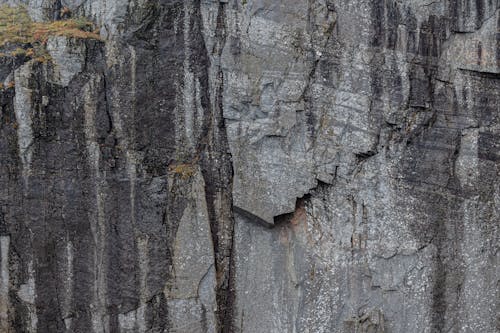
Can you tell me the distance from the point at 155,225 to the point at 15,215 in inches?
111

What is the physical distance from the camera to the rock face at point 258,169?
1091 cm

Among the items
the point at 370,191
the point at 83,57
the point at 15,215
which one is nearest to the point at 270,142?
the point at 370,191

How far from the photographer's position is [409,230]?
11.2 metres

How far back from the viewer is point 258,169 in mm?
11117

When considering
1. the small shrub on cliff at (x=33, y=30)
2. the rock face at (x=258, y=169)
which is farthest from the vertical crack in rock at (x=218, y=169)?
the small shrub on cliff at (x=33, y=30)

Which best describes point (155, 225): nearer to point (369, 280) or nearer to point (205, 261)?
point (205, 261)

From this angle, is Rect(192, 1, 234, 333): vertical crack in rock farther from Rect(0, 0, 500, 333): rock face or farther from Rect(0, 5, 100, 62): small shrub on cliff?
Rect(0, 5, 100, 62): small shrub on cliff

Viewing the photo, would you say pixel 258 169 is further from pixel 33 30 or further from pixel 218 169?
pixel 33 30

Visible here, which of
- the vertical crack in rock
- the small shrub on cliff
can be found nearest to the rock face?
the vertical crack in rock

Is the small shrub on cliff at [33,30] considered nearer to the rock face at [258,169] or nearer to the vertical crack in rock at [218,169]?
the rock face at [258,169]

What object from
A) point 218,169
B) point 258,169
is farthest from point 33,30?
point 258,169

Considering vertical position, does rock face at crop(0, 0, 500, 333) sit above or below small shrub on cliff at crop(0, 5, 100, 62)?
below

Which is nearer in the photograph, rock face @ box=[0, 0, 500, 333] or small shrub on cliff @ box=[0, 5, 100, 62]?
rock face @ box=[0, 0, 500, 333]

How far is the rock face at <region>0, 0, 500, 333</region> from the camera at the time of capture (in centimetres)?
1091
